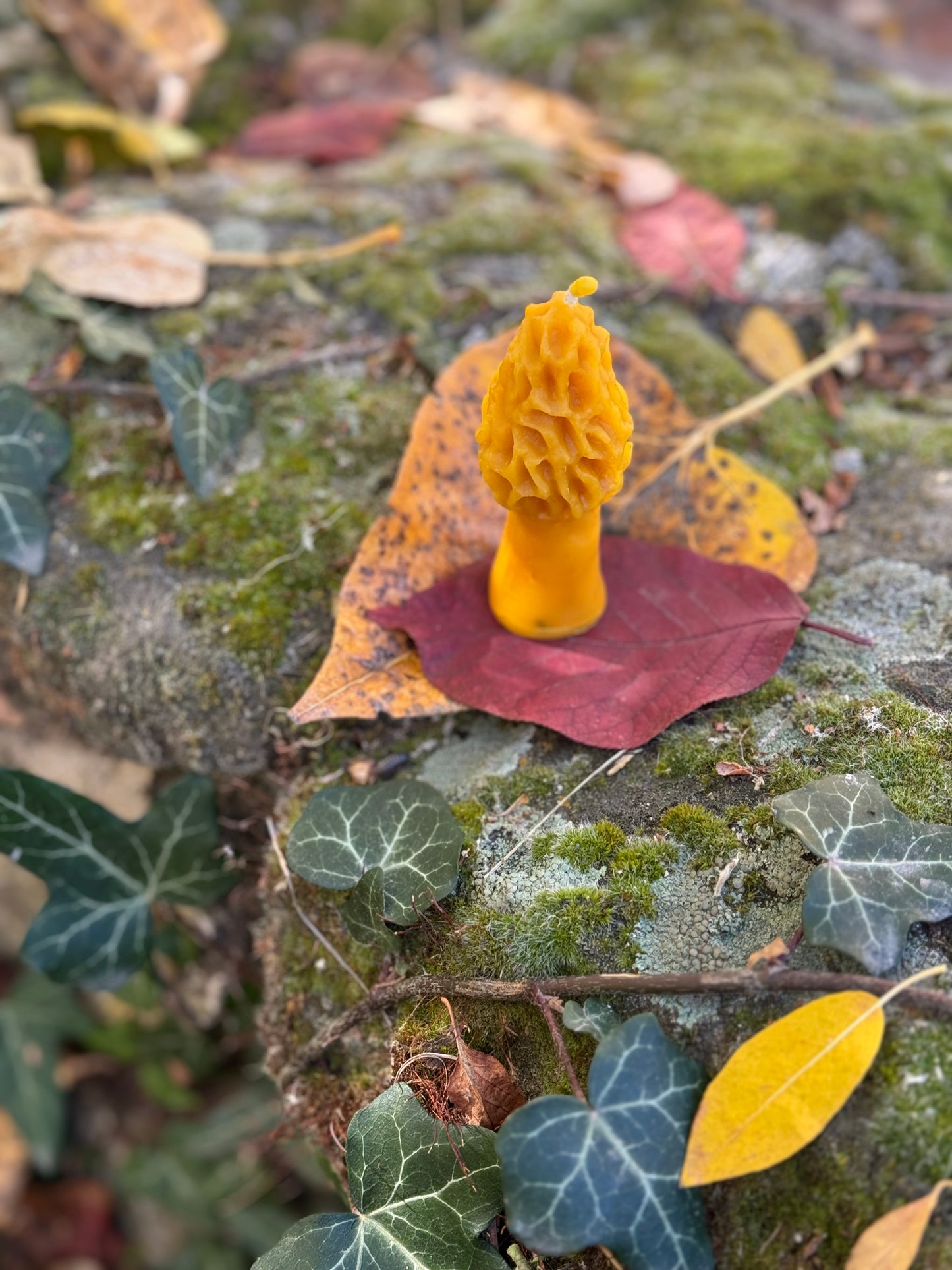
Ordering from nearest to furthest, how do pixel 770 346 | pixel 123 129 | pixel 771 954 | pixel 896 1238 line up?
pixel 896 1238, pixel 771 954, pixel 770 346, pixel 123 129

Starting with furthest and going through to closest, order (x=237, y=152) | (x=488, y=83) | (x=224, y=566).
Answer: (x=488, y=83) < (x=237, y=152) < (x=224, y=566)

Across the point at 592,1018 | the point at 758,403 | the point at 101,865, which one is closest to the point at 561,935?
the point at 592,1018

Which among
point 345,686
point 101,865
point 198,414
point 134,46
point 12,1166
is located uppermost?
point 134,46

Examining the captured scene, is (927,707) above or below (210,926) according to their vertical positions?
above

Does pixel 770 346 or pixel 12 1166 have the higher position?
pixel 770 346

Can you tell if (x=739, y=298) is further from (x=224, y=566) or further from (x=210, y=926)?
(x=210, y=926)

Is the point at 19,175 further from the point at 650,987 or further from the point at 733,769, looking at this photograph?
the point at 650,987

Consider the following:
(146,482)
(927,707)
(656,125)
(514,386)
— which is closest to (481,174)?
(656,125)
